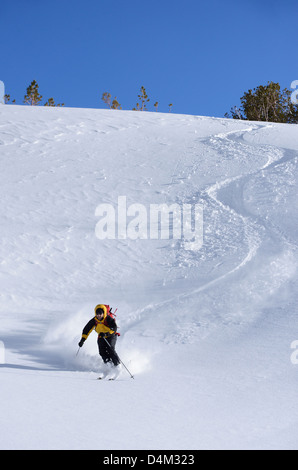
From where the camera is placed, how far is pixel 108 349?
670 cm

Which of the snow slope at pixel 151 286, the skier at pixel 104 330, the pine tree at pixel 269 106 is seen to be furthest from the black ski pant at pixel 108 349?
the pine tree at pixel 269 106

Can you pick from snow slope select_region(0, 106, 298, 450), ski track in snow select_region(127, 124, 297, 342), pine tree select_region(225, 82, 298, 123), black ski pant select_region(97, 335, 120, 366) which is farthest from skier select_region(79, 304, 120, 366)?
pine tree select_region(225, 82, 298, 123)

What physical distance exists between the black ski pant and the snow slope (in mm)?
281

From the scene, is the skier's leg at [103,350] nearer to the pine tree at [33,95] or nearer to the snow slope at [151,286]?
the snow slope at [151,286]

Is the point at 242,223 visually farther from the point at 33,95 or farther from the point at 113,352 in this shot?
the point at 33,95

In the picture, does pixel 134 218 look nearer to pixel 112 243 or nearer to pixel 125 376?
pixel 112 243

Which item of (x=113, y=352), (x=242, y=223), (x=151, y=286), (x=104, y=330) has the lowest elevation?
(x=113, y=352)

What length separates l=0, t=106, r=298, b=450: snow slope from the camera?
196 inches

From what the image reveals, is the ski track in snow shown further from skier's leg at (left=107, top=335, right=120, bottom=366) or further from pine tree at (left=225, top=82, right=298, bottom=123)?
pine tree at (left=225, top=82, right=298, bottom=123)

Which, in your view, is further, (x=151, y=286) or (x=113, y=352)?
(x=151, y=286)

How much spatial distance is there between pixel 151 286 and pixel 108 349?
424cm

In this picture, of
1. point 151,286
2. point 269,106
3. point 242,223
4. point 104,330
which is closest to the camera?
point 104,330

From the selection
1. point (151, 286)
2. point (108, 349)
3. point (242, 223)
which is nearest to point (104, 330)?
point (108, 349)
